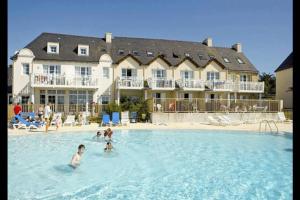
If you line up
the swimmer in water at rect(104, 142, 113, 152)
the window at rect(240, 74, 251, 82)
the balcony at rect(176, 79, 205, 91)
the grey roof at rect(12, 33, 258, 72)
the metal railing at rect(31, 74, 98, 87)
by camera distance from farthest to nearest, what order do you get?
the window at rect(240, 74, 251, 82) < the balcony at rect(176, 79, 205, 91) < the grey roof at rect(12, 33, 258, 72) < the metal railing at rect(31, 74, 98, 87) < the swimmer in water at rect(104, 142, 113, 152)

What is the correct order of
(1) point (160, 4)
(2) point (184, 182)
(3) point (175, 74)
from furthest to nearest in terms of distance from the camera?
(3) point (175, 74) → (1) point (160, 4) → (2) point (184, 182)

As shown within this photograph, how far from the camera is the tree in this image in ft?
196

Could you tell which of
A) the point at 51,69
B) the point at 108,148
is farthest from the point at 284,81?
the point at 108,148

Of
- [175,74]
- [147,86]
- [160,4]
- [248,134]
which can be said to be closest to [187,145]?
[248,134]

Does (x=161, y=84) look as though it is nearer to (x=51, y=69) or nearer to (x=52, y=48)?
(x=51, y=69)

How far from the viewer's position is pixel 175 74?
35125mm

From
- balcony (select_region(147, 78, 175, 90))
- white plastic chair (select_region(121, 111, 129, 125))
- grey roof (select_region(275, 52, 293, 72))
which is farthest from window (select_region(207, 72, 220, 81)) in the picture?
white plastic chair (select_region(121, 111, 129, 125))

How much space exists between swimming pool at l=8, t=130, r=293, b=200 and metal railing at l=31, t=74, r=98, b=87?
11604 millimetres

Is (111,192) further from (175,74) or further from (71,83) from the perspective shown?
(175,74)

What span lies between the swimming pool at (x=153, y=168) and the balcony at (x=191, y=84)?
1484 cm

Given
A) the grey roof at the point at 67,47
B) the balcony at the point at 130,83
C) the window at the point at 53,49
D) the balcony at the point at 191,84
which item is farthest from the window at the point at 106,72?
the balcony at the point at 191,84

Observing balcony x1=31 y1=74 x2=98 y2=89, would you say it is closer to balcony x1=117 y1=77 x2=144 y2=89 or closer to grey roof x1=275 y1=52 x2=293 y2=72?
balcony x1=117 y1=77 x2=144 y2=89

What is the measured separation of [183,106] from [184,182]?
63.2 ft

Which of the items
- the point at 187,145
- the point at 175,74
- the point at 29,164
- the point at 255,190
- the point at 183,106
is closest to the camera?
the point at 255,190
